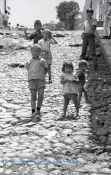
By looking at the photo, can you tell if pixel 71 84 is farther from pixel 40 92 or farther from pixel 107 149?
pixel 107 149

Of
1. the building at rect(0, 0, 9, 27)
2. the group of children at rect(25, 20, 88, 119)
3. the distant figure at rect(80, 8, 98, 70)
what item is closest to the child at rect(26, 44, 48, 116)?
the group of children at rect(25, 20, 88, 119)

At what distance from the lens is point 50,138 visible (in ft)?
24.4

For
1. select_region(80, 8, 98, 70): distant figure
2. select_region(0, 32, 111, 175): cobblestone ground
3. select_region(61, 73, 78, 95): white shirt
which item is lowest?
select_region(0, 32, 111, 175): cobblestone ground

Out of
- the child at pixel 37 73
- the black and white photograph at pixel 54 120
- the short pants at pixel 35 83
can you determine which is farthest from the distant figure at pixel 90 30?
the short pants at pixel 35 83

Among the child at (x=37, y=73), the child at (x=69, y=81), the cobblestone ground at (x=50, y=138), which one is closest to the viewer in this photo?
the cobblestone ground at (x=50, y=138)

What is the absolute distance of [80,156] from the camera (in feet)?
21.4

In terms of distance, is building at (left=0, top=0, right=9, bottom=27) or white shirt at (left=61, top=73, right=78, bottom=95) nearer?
white shirt at (left=61, top=73, right=78, bottom=95)

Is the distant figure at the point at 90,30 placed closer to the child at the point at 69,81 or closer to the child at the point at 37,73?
the child at the point at 37,73

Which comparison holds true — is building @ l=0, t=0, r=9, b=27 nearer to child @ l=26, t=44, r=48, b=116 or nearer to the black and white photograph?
the black and white photograph

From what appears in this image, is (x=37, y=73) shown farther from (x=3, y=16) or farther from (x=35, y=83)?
(x=3, y=16)

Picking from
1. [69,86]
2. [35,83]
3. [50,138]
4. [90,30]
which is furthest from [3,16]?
[50,138]

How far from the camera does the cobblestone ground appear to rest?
6.02m

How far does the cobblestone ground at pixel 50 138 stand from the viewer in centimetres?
602

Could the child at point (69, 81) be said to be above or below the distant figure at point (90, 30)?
below
